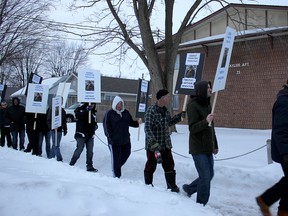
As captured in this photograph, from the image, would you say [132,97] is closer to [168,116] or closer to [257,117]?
[257,117]

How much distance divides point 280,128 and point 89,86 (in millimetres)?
6266

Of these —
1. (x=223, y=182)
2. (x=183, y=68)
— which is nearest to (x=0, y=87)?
(x=183, y=68)

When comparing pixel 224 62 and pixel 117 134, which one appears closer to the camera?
pixel 224 62

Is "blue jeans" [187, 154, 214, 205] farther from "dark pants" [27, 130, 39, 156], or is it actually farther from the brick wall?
the brick wall

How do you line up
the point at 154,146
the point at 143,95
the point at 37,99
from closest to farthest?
the point at 154,146, the point at 37,99, the point at 143,95

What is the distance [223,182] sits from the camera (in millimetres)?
8016

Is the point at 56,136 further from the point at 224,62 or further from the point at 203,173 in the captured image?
the point at 203,173

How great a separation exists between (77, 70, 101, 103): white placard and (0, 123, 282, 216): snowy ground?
1.95 metres

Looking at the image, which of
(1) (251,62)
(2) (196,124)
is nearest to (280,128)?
(2) (196,124)

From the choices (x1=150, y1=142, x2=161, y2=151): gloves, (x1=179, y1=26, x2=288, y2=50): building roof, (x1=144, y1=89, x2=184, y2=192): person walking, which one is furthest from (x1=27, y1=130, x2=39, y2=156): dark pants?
(x1=179, y1=26, x2=288, y2=50): building roof

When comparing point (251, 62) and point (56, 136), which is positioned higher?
point (251, 62)

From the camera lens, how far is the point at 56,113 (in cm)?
1072

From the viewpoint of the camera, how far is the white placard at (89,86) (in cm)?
959

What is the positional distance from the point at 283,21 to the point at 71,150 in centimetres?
1163
